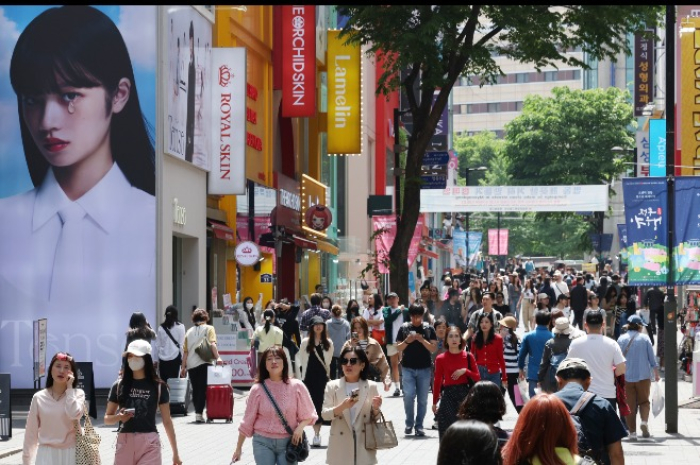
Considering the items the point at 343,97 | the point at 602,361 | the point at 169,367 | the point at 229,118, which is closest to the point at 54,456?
the point at 602,361

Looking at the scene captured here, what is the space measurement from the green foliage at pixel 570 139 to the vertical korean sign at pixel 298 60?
48.7 m

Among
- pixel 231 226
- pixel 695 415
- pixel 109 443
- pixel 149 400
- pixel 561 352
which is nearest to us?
pixel 149 400

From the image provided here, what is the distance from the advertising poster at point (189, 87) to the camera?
2686 cm

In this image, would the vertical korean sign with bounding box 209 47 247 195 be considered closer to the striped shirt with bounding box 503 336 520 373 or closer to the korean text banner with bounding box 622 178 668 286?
the striped shirt with bounding box 503 336 520 373

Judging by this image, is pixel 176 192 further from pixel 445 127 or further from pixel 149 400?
pixel 445 127

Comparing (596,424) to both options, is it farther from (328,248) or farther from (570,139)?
(570,139)

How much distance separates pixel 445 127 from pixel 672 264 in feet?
162

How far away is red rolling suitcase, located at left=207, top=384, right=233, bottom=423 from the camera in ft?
71.7

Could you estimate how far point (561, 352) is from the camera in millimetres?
17609

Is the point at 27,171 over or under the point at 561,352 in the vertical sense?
over

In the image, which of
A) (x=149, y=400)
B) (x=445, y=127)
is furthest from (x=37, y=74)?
(x=445, y=127)

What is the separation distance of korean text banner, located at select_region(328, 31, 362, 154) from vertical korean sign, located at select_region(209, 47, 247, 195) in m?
12.0

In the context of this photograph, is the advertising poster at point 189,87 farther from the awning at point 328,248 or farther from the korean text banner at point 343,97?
the awning at point 328,248

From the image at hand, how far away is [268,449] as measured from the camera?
1145 centimetres
